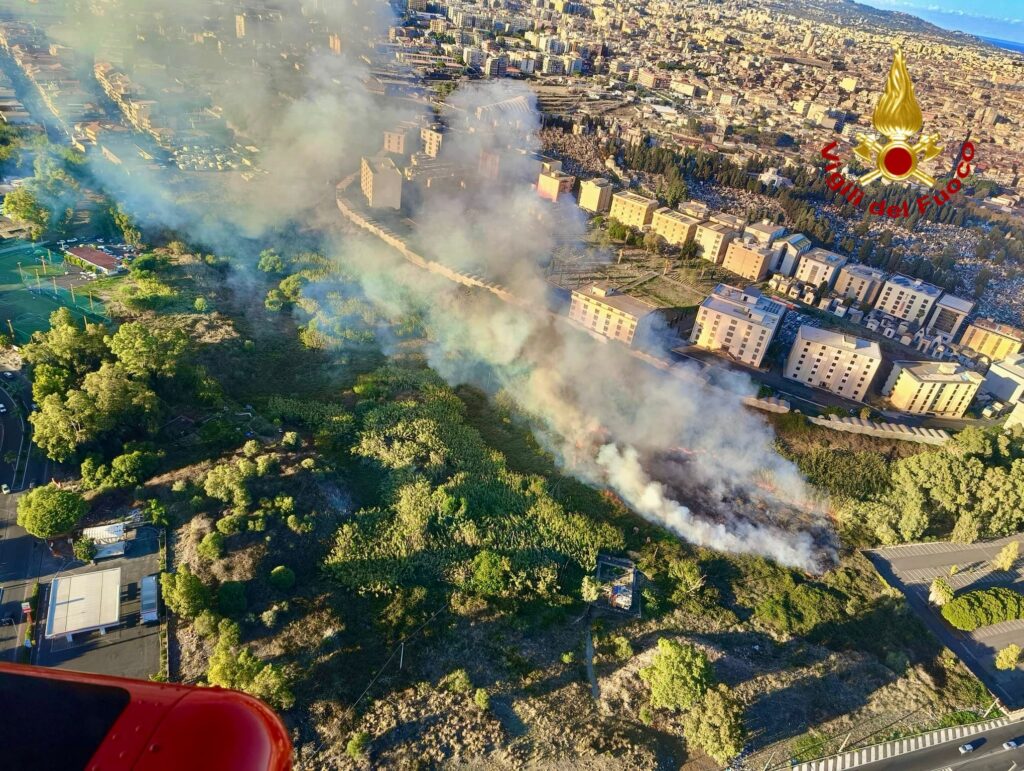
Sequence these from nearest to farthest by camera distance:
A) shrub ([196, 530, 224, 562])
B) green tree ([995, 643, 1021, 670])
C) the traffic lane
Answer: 1. the traffic lane
2. shrub ([196, 530, 224, 562])
3. green tree ([995, 643, 1021, 670])

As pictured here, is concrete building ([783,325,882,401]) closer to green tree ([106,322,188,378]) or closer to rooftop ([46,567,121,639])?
green tree ([106,322,188,378])

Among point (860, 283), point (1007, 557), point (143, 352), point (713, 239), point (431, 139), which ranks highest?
point (431, 139)

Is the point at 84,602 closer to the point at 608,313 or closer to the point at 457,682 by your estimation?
the point at 457,682

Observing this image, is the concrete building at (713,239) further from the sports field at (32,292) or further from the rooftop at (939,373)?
the sports field at (32,292)

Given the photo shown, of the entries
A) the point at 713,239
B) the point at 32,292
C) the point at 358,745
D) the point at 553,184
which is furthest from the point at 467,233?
the point at 358,745

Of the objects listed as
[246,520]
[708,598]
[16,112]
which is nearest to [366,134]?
[16,112]

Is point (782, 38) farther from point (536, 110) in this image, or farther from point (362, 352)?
point (362, 352)

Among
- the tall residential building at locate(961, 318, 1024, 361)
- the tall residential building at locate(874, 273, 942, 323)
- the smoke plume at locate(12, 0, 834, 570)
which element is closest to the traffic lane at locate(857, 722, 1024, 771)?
the smoke plume at locate(12, 0, 834, 570)
